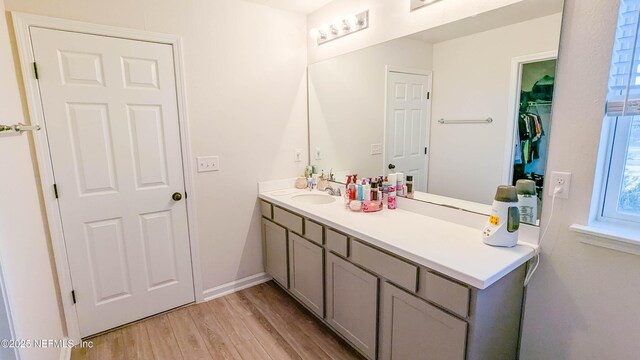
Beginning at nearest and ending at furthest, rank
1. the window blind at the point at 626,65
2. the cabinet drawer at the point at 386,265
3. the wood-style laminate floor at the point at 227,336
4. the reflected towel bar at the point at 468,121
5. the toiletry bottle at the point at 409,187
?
the window blind at the point at 626,65
the cabinet drawer at the point at 386,265
the reflected towel bar at the point at 468,121
the wood-style laminate floor at the point at 227,336
the toiletry bottle at the point at 409,187

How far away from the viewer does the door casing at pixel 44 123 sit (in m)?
1.69

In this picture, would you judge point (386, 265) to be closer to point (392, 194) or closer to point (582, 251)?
point (392, 194)

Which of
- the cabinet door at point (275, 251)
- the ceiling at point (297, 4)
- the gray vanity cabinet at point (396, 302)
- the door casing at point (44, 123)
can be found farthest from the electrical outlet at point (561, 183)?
the door casing at point (44, 123)

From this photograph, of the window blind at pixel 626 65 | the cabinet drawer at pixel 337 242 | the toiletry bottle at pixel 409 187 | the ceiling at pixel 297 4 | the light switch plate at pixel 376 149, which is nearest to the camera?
the window blind at pixel 626 65

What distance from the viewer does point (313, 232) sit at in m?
2.04

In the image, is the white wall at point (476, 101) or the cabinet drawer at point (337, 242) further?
the cabinet drawer at point (337, 242)

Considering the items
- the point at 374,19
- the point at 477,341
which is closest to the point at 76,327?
the point at 477,341

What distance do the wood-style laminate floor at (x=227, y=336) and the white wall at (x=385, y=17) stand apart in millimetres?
2072

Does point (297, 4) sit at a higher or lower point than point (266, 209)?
higher

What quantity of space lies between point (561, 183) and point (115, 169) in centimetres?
252

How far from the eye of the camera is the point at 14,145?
4.78ft

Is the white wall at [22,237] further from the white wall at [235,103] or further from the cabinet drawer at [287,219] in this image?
the cabinet drawer at [287,219]

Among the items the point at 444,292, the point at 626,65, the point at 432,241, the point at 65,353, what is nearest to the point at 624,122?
the point at 626,65

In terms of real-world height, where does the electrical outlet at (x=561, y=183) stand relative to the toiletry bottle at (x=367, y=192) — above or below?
above
